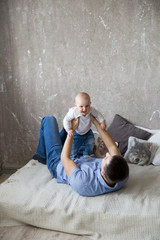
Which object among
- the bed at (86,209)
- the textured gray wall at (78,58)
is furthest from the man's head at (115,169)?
the textured gray wall at (78,58)

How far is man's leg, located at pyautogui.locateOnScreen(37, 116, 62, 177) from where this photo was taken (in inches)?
85.7

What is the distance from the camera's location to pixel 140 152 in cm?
255

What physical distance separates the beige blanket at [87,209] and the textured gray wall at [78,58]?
127 centimetres

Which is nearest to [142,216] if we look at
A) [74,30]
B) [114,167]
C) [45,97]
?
[114,167]

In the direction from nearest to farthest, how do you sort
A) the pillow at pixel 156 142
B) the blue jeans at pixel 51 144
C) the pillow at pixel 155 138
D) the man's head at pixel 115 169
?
1. the man's head at pixel 115 169
2. the blue jeans at pixel 51 144
3. the pillow at pixel 156 142
4. the pillow at pixel 155 138

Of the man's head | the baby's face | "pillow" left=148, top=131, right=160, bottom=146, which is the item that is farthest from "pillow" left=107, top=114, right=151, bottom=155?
the man's head

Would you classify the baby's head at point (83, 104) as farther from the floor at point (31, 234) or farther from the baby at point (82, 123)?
the floor at point (31, 234)

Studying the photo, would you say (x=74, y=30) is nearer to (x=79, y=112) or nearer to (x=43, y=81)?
(x=43, y=81)

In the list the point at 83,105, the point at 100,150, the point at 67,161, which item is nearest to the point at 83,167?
the point at 67,161

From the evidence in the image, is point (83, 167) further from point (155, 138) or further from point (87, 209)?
point (155, 138)

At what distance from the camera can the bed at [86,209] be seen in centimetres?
167

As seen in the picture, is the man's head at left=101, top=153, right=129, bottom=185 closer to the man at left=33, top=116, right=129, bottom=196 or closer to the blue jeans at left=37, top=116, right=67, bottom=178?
the man at left=33, top=116, right=129, bottom=196

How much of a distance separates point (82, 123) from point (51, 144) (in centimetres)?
36

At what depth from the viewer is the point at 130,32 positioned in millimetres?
2797
